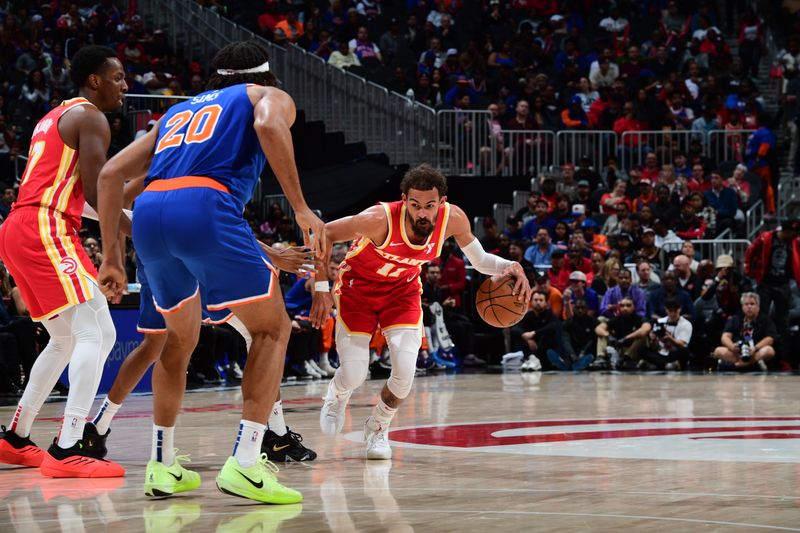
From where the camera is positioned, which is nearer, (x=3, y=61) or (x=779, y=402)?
(x=779, y=402)

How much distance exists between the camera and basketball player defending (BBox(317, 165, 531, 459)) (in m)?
6.65

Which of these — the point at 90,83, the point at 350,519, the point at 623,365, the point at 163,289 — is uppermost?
the point at 90,83

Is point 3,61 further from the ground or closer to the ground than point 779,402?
further from the ground

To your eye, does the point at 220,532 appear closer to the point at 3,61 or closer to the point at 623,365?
the point at 623,365

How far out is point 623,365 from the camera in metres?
15.2

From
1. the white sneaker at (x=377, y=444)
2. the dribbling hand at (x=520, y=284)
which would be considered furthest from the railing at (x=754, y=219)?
the white sneaker at (x=377, y=444)

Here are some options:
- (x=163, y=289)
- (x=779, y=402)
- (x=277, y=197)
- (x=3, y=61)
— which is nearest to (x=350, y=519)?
(x=163, y=289)

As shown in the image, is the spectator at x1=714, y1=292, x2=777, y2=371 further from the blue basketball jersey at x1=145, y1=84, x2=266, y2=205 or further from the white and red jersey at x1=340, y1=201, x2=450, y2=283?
the blue basketball jersey at x1=145, y1=84, x2=266, y2=205

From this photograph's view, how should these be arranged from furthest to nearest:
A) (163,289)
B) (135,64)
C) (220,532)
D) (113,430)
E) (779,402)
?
1. (135,64)
2. (779,402)
3. (113,430)
4. (163,289)
5. (220,532)

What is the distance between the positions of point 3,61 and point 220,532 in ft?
52.8

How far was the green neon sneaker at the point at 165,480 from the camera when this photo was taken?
5.07 meters

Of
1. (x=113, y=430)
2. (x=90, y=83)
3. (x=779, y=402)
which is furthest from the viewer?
(x=779, y=402)

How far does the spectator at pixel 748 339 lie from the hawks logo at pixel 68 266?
A: 33.5 feet

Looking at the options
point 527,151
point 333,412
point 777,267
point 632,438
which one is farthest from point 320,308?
point 527,151
